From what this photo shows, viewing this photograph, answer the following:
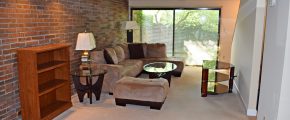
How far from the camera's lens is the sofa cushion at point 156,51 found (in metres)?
6.91

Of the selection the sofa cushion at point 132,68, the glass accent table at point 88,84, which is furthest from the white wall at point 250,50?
the glass accent table at point 88,84

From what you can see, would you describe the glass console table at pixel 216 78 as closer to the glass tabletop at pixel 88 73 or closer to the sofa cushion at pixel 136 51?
the glass tabletop at pixel 88 73

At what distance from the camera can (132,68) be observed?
5.52 m

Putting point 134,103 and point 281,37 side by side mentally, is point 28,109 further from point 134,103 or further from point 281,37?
point 281,37

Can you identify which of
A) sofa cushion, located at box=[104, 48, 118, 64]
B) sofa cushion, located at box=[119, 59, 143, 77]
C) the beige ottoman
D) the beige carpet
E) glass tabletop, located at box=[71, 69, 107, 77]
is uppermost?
sofa cushion, located at box=[104, 48, 118, 64]

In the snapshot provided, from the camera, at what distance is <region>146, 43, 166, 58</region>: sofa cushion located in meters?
6.91

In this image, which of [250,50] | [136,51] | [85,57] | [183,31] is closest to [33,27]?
[85,57]

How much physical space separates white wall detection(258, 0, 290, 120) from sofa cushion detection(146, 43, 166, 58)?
13.2 ft

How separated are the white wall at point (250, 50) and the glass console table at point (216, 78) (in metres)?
0.21

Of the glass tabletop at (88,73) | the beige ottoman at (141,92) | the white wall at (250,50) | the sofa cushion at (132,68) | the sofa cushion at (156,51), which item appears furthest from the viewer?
the sofa cushion at (156,51)

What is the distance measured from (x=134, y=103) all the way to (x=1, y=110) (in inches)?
76.5

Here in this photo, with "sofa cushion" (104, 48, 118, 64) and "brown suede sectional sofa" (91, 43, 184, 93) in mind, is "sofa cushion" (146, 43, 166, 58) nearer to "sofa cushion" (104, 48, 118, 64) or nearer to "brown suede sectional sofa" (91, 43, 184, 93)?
"brown suede sectional sofa" (91, 43, 184, 93)

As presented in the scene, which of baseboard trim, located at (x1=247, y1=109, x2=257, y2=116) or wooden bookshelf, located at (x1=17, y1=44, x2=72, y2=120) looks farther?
baseboard trim, located at (x1=247, y1=109, x2=257, y2=116)

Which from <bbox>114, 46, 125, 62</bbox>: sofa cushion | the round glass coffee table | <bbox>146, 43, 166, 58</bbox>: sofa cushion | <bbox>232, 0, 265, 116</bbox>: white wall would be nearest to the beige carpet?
<bbox>232, 0, 265, 116</bbox>: white wall
